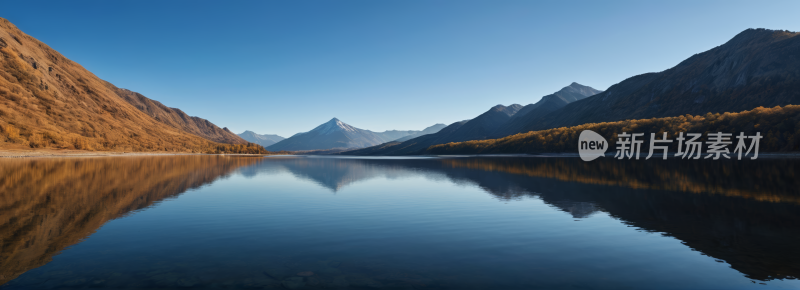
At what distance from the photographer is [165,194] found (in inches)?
1437

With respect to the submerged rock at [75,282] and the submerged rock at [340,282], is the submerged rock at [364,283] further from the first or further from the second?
the submerged rock at [75,282]

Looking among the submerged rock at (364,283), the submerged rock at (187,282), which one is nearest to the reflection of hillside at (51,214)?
the submerged rock at (187,282)

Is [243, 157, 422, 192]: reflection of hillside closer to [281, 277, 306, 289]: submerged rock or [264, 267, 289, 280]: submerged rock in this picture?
[264, 267, 289, 280]: submerged rock

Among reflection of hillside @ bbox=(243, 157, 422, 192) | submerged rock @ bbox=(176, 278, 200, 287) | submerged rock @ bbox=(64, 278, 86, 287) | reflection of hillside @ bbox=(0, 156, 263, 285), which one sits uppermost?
reflection of hillside @ bbox=(0, 156, 263, 285)

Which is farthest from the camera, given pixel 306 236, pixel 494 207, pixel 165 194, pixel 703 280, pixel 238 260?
pixel 165 194

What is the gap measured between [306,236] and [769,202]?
4050 cm

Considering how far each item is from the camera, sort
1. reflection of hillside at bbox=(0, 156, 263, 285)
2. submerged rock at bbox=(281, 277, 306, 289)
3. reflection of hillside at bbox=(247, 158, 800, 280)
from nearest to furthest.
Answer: submerged rock at bbox=(281, 277, 306, 289)
reflection of hillside at bbox=(0, 156, 263, 285)
reflection of hillside at bbox=(247, 158, 800, 280)

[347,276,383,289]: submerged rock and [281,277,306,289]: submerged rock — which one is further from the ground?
[281,277,306,289]: submerged rock

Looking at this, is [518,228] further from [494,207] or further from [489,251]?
[494,207]

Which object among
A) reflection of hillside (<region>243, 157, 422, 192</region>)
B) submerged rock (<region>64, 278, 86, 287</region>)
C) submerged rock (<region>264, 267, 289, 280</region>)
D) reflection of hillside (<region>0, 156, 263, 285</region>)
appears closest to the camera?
submerged rock (<region>64, 278, 86, 287</region>)

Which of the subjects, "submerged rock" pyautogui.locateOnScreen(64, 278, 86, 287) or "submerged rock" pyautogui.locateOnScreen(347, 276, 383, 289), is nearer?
"submerged rock" pyautogui.locateOnScreen(64, 278, 86, 287)

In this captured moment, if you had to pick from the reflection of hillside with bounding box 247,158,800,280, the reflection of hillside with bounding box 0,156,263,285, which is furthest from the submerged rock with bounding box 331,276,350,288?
the reflection of hillside with bounding box 247,158,800,280

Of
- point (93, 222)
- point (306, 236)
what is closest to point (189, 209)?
point (93, 222)

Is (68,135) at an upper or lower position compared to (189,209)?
upper
